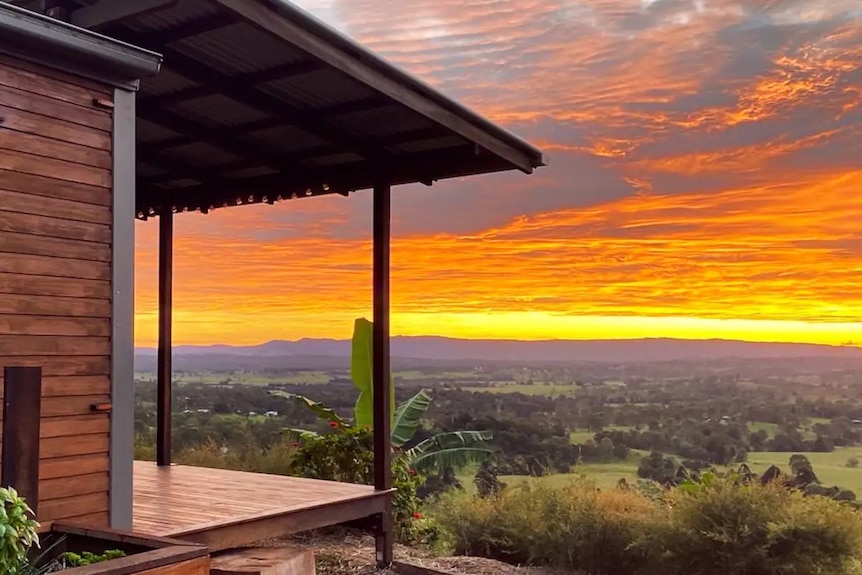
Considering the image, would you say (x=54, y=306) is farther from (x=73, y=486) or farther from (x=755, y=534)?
(x=755, y=534)

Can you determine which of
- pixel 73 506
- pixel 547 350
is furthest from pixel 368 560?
pixel 547 350

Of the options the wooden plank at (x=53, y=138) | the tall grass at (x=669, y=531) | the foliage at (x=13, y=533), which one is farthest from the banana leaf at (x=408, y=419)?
the foliage at (x=13, y=533)

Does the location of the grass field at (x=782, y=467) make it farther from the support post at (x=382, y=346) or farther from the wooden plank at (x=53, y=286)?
the wooden plank at (x=53, y=286)

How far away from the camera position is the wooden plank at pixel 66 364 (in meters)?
4.34

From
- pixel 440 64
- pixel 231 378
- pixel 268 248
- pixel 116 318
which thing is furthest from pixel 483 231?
pixel 116 318

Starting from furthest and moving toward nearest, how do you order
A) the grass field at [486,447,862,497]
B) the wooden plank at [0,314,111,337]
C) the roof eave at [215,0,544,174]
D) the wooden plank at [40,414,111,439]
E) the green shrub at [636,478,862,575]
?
the grass field at [486,447,862,497] < the green shrub at [636,478,862,575] < the roof eave at [215,0,544,174] < the wooden plank at [40,414,111,439] < the wooden plank at [0,314,111,337]

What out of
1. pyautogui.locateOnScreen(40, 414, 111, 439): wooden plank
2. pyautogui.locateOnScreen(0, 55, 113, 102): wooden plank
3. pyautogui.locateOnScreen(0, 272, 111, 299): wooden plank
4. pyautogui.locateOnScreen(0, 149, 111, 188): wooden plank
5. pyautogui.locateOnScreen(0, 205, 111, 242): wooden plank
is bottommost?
pyautogui.locateOnScreen(40, 414, 111, 439): wooden plank

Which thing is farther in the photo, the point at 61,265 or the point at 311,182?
the point at 311,182

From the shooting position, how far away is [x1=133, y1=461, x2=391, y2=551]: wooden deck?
5707 mm

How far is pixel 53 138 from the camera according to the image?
4531mm

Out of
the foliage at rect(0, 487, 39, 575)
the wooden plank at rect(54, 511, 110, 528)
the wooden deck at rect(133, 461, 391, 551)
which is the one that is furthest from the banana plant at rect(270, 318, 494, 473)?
the foliage at rect(0, 487, 39, 575)

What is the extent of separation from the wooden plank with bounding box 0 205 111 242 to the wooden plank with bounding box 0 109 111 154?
33cm

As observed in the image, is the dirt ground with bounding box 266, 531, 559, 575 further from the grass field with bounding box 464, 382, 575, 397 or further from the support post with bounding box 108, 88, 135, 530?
the grass field with bounding box 464, 382, 575, 397

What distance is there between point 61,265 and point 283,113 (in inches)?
104
